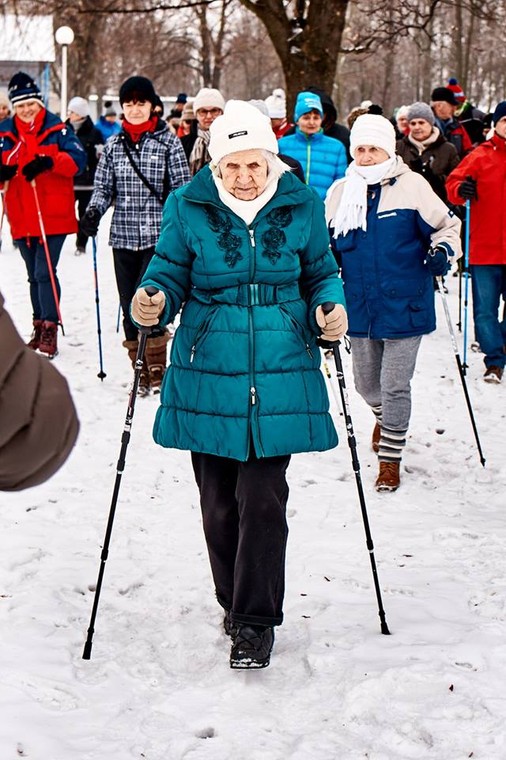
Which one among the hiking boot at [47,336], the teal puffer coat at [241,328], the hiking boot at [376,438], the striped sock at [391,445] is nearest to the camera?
the teal puffer coat at [241,328]

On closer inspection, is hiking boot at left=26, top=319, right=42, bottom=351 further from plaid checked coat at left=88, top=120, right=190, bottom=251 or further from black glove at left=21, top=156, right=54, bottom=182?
plaid checked coat at left=88, top=120, right=190, bottom=251

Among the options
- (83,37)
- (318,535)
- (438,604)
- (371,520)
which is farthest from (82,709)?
(83,37)

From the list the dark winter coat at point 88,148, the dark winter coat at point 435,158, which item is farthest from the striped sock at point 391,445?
the dark winter coat at point 88,148

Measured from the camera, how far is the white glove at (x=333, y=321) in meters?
3.82

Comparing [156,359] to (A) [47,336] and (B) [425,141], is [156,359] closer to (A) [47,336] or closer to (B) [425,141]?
(A) [47,336]

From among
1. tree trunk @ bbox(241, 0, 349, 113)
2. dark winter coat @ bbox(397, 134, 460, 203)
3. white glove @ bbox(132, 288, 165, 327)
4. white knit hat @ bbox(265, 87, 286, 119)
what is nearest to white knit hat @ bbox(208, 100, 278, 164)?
white glove @ bbox(132, 288, 165, 327)

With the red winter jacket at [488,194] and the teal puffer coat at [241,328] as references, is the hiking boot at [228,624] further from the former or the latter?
the red winter jacket at [488,194]

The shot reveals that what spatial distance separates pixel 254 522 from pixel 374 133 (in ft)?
9.25

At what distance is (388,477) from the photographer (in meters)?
6.10

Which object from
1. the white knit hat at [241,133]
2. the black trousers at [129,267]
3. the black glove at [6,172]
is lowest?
the black trousers at [129,267]

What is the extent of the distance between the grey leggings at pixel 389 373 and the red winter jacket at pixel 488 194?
2.45 metres

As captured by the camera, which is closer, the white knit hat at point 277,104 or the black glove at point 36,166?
the black glove at point 36,166

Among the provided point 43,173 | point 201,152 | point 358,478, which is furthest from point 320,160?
point 358,478

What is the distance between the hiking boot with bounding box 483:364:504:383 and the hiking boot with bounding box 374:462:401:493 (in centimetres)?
257
